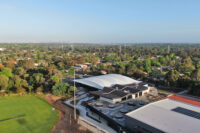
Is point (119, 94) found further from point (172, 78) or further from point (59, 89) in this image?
point (172, 78)

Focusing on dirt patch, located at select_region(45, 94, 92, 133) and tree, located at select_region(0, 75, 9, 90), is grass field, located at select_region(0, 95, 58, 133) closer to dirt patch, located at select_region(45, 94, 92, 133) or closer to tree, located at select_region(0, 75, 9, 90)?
dirt patch, located at select_region(45, 94, 92, 133)

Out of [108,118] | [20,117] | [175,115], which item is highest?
[175,115]

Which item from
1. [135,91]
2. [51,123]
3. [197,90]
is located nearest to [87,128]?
[51,123]

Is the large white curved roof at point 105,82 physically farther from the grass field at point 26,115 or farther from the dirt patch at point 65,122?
the grass field at point 26,115

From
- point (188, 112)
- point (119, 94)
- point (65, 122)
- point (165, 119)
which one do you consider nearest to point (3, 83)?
point (65, 122)

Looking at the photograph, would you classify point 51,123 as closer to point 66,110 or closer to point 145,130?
point 66,110

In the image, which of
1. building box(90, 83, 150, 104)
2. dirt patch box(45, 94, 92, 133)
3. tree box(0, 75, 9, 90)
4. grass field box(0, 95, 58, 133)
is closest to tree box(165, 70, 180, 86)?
building box(90, 83, 150, 104)
